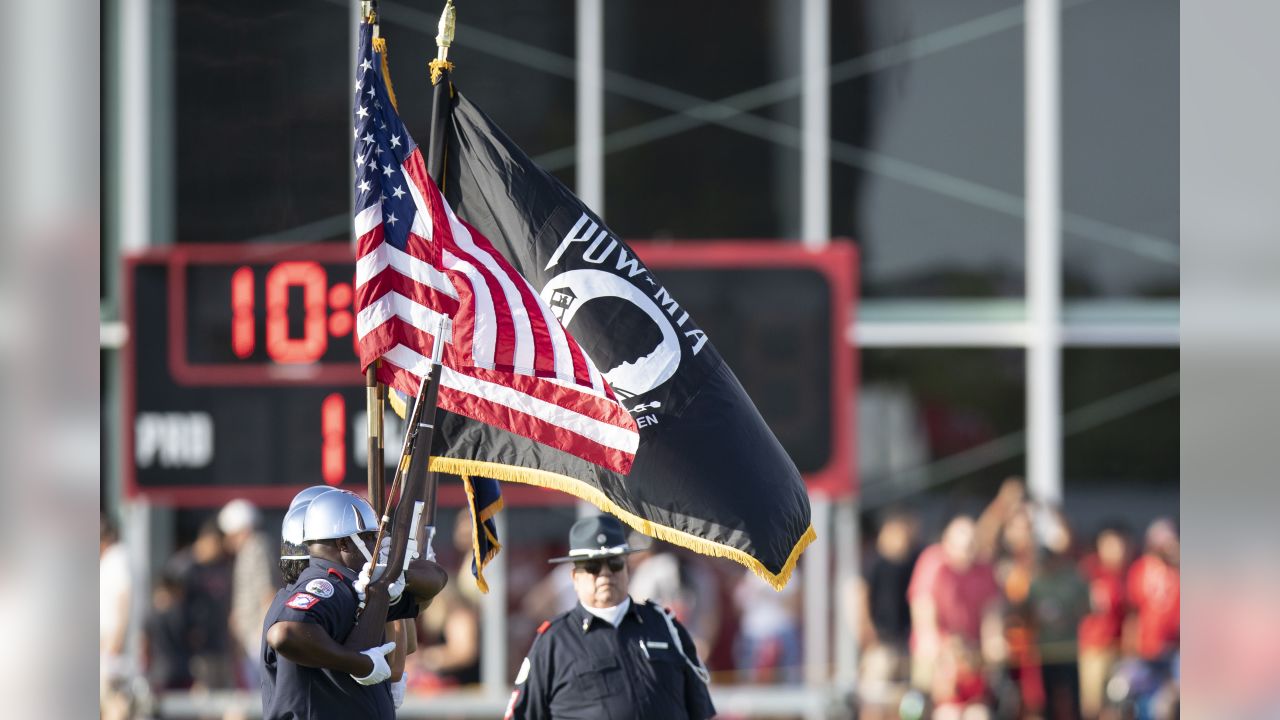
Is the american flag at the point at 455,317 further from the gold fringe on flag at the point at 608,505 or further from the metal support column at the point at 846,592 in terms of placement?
the metal support column at the point at 846,592

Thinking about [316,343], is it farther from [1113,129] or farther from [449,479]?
[1113,129]

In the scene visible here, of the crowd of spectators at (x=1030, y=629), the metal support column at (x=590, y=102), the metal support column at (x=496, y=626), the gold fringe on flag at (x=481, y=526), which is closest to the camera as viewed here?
the gold fringe on flag at (x=481, y=526)

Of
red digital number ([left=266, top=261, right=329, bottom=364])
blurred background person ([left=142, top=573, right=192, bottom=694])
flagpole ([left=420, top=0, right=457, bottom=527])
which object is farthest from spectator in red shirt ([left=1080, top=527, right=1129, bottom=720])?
flagpole ([left=420, top=0, right=457, bottom=527])

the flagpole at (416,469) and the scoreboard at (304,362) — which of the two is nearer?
the flagpole at (416,469)

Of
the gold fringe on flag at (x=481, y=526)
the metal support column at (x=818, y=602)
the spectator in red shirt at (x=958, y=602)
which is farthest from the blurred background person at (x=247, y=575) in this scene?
the gold fringe on flag at (x=481, y=526)

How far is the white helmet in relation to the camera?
18.4 ft

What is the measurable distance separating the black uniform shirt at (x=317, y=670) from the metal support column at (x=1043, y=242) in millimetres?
9147

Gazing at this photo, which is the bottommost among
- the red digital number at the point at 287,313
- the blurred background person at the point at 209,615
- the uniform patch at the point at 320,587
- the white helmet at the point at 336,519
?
the blurred background person at the point at 209,615

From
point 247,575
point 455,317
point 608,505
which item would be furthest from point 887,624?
point 455,317

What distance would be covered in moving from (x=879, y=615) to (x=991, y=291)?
2.85 m

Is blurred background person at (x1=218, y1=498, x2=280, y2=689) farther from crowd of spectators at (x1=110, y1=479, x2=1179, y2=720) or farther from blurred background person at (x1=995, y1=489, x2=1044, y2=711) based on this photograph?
blurred background person at (x1=995, y1=489, x2=1044, y2=711)

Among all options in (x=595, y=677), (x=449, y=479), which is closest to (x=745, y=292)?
(x=449, y=479)

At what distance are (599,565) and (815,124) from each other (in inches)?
303

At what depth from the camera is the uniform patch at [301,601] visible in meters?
5.34
